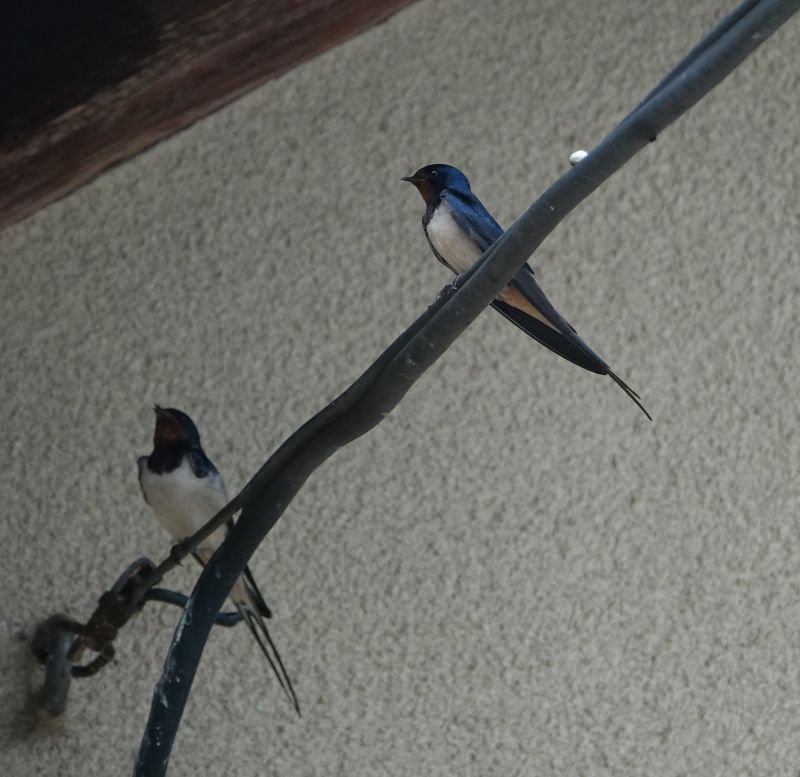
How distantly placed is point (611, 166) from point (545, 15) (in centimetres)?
153

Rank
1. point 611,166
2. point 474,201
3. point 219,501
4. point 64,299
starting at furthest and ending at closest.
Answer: point 64,299
point 219,501
point 474,201
point 611,166

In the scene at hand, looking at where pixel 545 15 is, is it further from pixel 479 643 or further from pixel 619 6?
pixel 479 643

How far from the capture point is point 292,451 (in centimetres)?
107

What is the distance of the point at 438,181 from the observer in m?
1.72

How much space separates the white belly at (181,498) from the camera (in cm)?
200

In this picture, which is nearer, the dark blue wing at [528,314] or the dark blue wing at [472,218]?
Answer: the dark blue wing at [528,314]

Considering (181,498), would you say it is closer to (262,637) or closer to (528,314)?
(262,637)

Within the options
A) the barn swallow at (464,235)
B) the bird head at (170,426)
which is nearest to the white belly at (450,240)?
the barn swallow at (464,235)

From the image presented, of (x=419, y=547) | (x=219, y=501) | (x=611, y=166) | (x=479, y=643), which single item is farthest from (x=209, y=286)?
→ (x=611, y=166)

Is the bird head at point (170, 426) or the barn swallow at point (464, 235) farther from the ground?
the barn swallow at point (464, 235)

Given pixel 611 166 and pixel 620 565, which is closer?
pixel 611 166

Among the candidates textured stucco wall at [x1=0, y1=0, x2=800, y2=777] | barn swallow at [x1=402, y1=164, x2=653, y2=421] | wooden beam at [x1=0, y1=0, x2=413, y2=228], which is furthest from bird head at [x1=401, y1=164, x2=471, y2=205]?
textured stucco wall at [x1=0, y1=0, x2=800, y2=777]

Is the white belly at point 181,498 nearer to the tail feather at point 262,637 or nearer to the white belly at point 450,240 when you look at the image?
the tail feather at point 262,637

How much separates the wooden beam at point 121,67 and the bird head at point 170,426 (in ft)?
1.23
